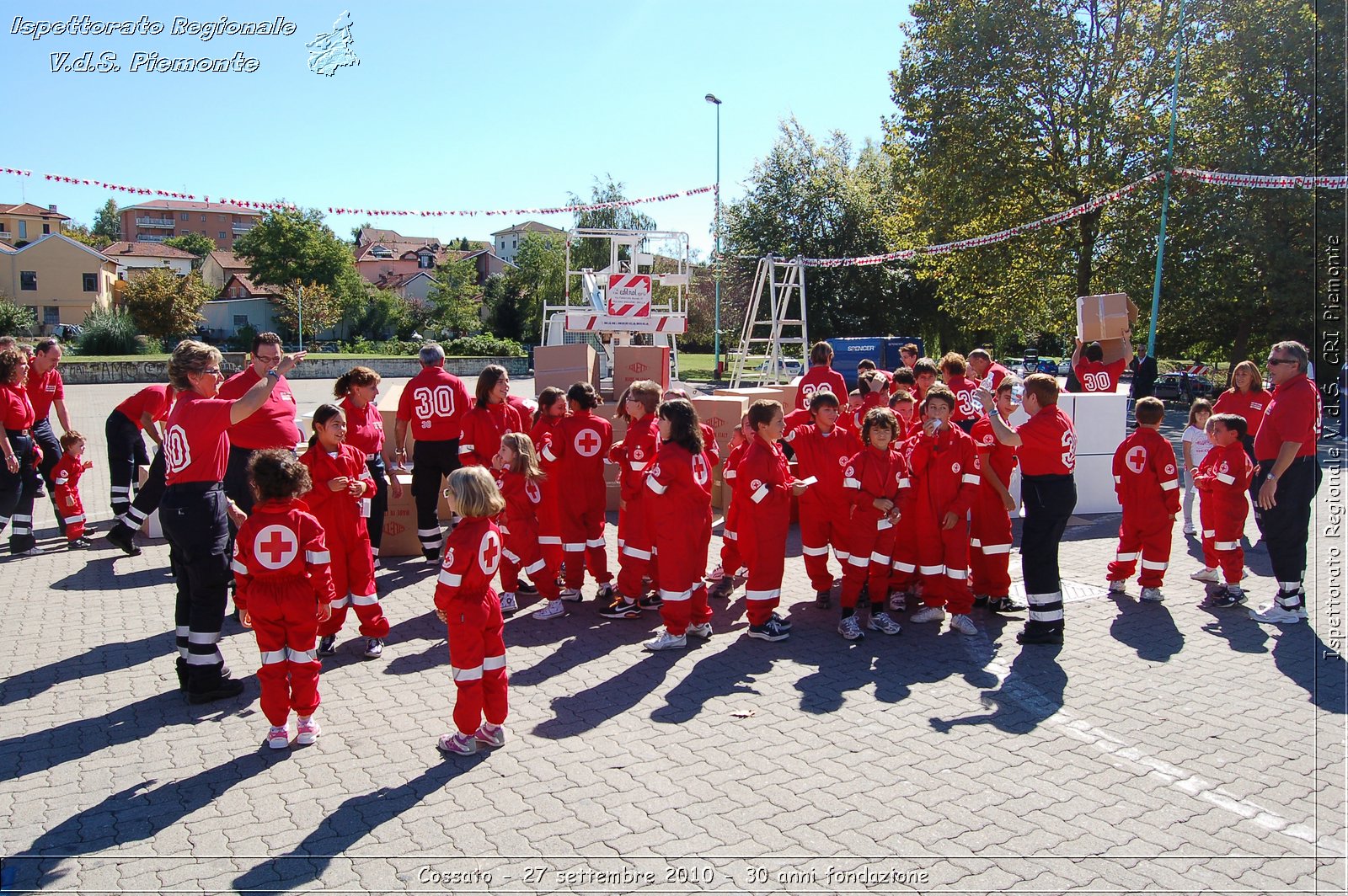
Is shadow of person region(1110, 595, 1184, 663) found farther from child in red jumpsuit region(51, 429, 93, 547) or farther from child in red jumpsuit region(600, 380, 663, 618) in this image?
child in red jumpsuit region(51, 429, 93, 547)

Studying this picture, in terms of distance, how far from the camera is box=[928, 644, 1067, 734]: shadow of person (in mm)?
5008

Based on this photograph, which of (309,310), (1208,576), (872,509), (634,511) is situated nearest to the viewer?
(872,509)

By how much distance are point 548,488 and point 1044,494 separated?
3.73 m

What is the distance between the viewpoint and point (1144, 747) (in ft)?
15.4

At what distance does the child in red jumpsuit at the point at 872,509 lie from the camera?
632cm

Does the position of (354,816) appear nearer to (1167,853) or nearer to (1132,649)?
(1167,853)

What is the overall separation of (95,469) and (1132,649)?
14.7 meters

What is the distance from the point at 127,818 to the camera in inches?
155

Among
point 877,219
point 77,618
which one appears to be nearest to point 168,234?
point 877,219

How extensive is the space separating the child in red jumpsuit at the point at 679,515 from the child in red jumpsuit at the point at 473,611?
5.33ft

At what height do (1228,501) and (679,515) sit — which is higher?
(679,515)

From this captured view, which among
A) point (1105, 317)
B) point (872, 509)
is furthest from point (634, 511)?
point (1105, 317)

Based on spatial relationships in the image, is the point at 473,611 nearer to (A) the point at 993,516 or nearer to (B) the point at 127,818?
(B) the point at 127,818

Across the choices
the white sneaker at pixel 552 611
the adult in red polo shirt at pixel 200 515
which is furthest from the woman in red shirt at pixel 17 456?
the white sneaker at pixel 552 611
